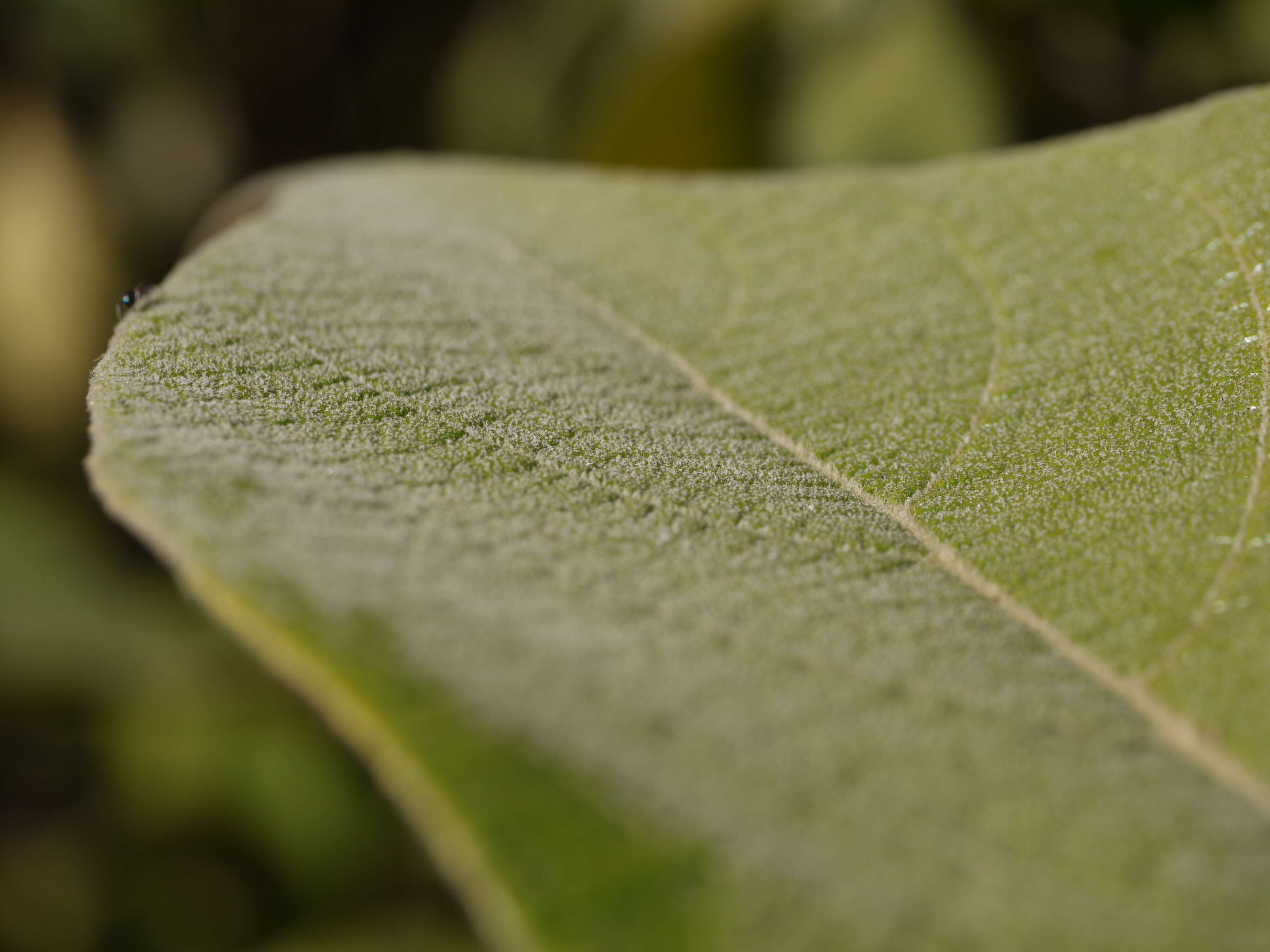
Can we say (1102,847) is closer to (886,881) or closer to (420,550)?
(886,881)

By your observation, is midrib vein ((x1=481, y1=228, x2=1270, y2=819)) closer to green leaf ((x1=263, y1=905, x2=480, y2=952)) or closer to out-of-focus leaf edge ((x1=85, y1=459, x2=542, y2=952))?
out-of-focus leaf edge ((x1=85, y1=459, x2=542, y2=952))

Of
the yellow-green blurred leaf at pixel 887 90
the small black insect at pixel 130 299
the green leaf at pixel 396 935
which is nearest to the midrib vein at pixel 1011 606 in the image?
the small black insect at pixel 130 299

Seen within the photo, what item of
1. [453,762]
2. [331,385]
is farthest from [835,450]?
[453,762]

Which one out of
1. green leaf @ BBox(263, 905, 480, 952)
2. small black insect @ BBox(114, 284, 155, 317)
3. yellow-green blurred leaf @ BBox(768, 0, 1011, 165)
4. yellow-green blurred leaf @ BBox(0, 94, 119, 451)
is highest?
yellow-green blurred leaf @ BBox(768, 0, 1011, 165)

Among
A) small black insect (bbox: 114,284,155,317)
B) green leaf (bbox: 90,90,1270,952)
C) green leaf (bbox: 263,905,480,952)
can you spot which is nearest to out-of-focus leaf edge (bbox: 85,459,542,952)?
green leaf (bbox: 90,90,1270,952)

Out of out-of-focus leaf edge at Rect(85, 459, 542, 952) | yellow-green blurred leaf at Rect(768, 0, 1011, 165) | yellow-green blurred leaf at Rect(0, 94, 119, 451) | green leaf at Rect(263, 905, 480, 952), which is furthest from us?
yellow-green blurred leaf at Rect(0, 94, 119, 451)

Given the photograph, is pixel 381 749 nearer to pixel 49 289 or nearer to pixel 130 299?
pixel 130 299

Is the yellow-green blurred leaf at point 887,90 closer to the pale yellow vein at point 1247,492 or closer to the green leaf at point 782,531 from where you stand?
the green leaf at point 782,531
